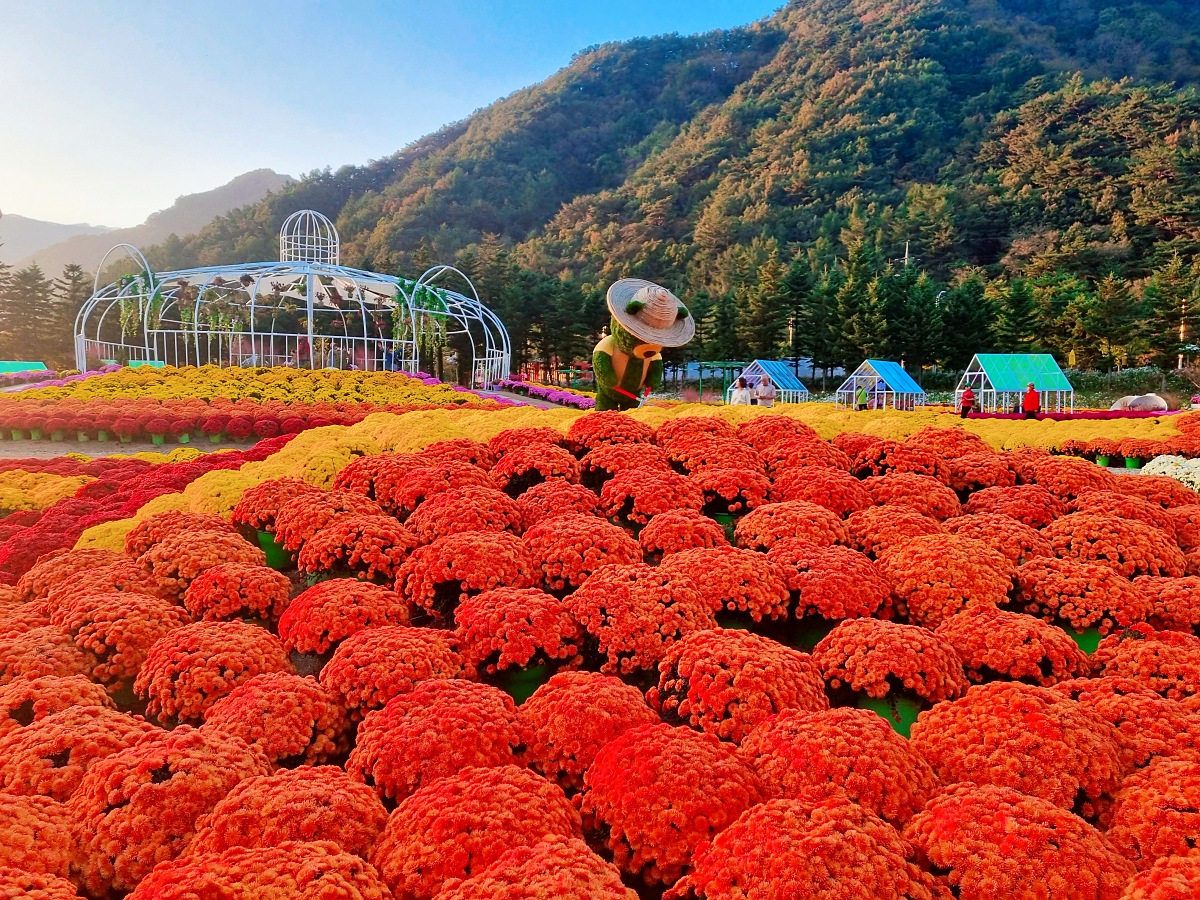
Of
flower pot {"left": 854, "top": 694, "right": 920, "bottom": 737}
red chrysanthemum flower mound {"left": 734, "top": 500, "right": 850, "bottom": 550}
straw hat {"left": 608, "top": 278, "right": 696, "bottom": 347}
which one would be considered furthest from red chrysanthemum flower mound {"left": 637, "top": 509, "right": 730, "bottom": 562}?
straw hat {"left": 608, "top": 278, "right": 696, "bottom": 347}

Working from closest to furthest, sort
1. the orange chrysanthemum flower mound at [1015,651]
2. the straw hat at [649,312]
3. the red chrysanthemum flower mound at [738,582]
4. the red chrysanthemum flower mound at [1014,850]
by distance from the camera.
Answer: the red chrysanthemum flower mound at [1014,850] < the orange chrysanthemum flower mound at [1015,651] < the red chrysanthemum flower mound at [738,582] < the straw hat at [649,312]

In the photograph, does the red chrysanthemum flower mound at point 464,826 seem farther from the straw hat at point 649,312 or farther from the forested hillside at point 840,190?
the forested hillside at point 840,190

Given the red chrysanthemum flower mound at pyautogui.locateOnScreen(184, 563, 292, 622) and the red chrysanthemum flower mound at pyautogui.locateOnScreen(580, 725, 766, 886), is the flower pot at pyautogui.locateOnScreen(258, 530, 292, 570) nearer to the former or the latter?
the red chrysanthemum flower mound at pyautogui.locateOnScreen(184, 563, 292, 622)

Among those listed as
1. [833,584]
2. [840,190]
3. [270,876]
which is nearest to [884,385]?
[833,584]

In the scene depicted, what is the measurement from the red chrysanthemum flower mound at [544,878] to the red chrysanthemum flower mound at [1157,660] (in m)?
2.19

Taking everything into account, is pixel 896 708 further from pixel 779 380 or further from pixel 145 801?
pixel 779 380

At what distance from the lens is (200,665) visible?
2715mm

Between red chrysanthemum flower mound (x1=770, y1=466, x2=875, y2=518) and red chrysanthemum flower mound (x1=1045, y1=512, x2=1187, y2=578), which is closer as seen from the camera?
red chrysanthemum flower mound (x1=1045, y1=512, x2=1187, y2=578)

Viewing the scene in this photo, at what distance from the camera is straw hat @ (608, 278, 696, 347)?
7039 millimetres

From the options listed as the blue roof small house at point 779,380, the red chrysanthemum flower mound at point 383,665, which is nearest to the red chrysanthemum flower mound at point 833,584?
the red chrysanthemum flower mound at point 383,665

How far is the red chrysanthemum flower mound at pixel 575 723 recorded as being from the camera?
2.33 metres

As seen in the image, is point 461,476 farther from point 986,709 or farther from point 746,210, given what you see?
point 746,210

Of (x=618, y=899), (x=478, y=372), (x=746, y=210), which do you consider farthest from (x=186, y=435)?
(x=746, y=210)

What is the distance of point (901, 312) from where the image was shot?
125 ft
